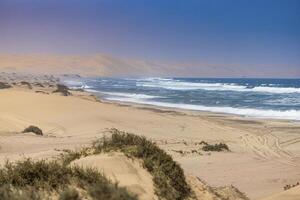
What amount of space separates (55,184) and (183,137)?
15449 millimetres

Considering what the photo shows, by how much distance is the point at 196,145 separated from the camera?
59.0 ft

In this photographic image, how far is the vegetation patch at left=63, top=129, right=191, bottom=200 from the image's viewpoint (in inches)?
283

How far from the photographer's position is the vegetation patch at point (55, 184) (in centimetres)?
568

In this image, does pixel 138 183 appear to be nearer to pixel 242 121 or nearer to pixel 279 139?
pixel 279 139

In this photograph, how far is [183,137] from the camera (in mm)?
21281

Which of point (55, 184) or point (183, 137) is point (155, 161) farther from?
point (183, 137)

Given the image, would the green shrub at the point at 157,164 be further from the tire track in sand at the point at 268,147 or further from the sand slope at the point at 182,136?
the tire track in sand at the point at 268,147

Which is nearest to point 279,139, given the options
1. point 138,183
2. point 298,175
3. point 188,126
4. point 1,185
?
point 188,126

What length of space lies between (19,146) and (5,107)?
12.8 metres

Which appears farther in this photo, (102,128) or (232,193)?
(102,128)

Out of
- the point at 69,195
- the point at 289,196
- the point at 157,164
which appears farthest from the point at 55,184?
the point at 289,196

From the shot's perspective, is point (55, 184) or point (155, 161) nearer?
point (55, 184)

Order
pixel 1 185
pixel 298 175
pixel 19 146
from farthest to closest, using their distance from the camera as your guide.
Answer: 1. pixel 19 146
2. pixel 298 175
3. pixel 1 185

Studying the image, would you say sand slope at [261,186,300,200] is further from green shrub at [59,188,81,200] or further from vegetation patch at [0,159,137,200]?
green shrub at [59,188,81,200]
